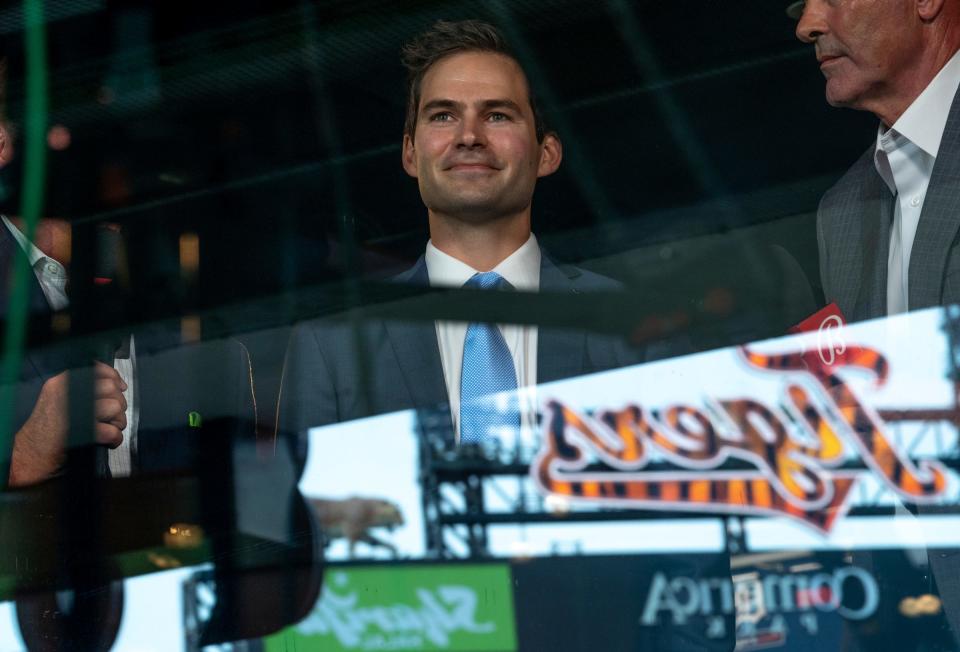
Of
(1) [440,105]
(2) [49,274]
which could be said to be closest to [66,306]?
(2) [49,274]

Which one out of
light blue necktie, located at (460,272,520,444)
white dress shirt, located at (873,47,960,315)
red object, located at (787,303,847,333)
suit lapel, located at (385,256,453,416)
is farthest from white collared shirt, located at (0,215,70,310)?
white dress shirt, located at (873,47,960,315)

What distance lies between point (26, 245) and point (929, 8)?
139 cm

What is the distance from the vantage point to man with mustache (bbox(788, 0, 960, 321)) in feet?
5.48

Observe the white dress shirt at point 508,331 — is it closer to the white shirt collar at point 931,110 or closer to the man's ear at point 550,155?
the man's ear at point 550,155

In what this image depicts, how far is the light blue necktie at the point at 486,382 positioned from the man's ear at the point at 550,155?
16 cm

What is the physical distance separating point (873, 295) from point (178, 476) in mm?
1030

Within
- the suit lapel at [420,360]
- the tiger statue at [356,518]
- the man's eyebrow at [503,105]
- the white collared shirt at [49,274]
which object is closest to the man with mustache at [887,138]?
the man's eyebrow at [503,105]

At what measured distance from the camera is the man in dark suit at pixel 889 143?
A: 1.66 meters

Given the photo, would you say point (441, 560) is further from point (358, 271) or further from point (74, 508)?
point (74, 508)

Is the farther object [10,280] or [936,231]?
[10,280]

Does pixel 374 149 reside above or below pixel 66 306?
above

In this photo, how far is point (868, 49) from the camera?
5.63 feet

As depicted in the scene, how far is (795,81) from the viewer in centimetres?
174

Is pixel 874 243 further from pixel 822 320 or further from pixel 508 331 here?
pixel 508 331
